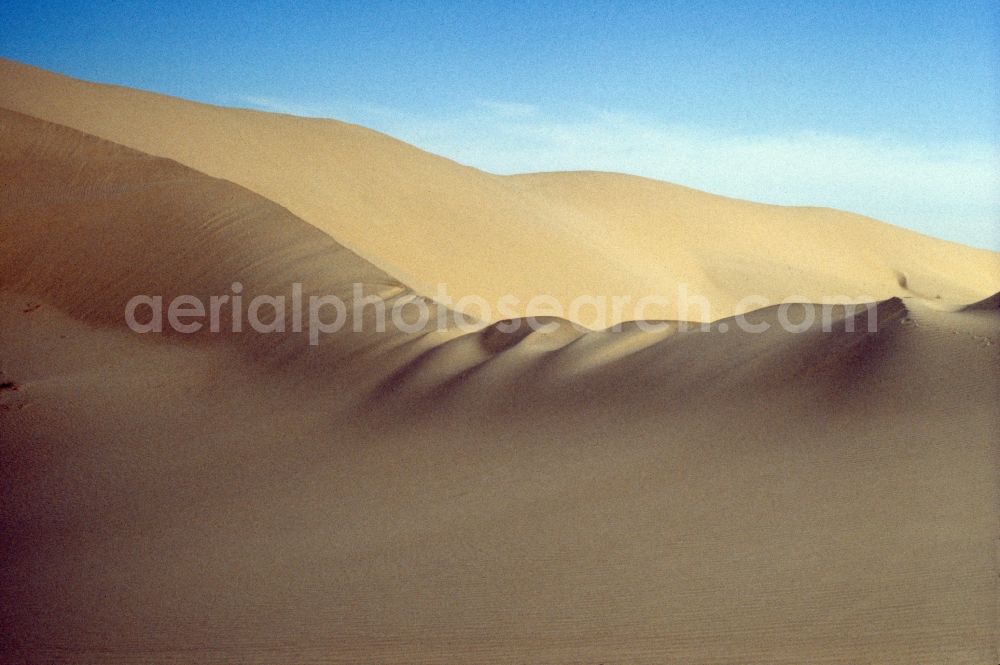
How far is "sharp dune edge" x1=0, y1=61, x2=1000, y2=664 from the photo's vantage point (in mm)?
5113

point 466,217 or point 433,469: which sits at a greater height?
point 466,217

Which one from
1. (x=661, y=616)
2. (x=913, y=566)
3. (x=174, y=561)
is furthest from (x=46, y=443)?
(x=913, y=566)

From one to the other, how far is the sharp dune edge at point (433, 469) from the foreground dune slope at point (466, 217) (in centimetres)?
229

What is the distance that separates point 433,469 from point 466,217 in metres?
13.8

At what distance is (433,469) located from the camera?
27.1ft

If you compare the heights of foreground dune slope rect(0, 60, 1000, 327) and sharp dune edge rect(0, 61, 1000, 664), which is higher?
foreground dune slope rect(0, 60, 1000, 327)

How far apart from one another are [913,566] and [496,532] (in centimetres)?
279

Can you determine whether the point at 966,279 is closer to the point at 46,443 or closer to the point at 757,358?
the point at 757,358

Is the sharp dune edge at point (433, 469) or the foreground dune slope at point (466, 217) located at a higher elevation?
the foreground dune slope at point (466, 217)

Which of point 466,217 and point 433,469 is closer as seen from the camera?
point 433,469

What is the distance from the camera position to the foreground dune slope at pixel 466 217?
59.2ft

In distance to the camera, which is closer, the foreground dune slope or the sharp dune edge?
the sharp dune edge

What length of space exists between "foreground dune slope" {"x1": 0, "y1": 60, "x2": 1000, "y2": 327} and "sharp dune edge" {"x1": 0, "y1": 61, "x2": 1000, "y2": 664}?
2291mm

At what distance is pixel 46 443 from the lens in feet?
31.5
